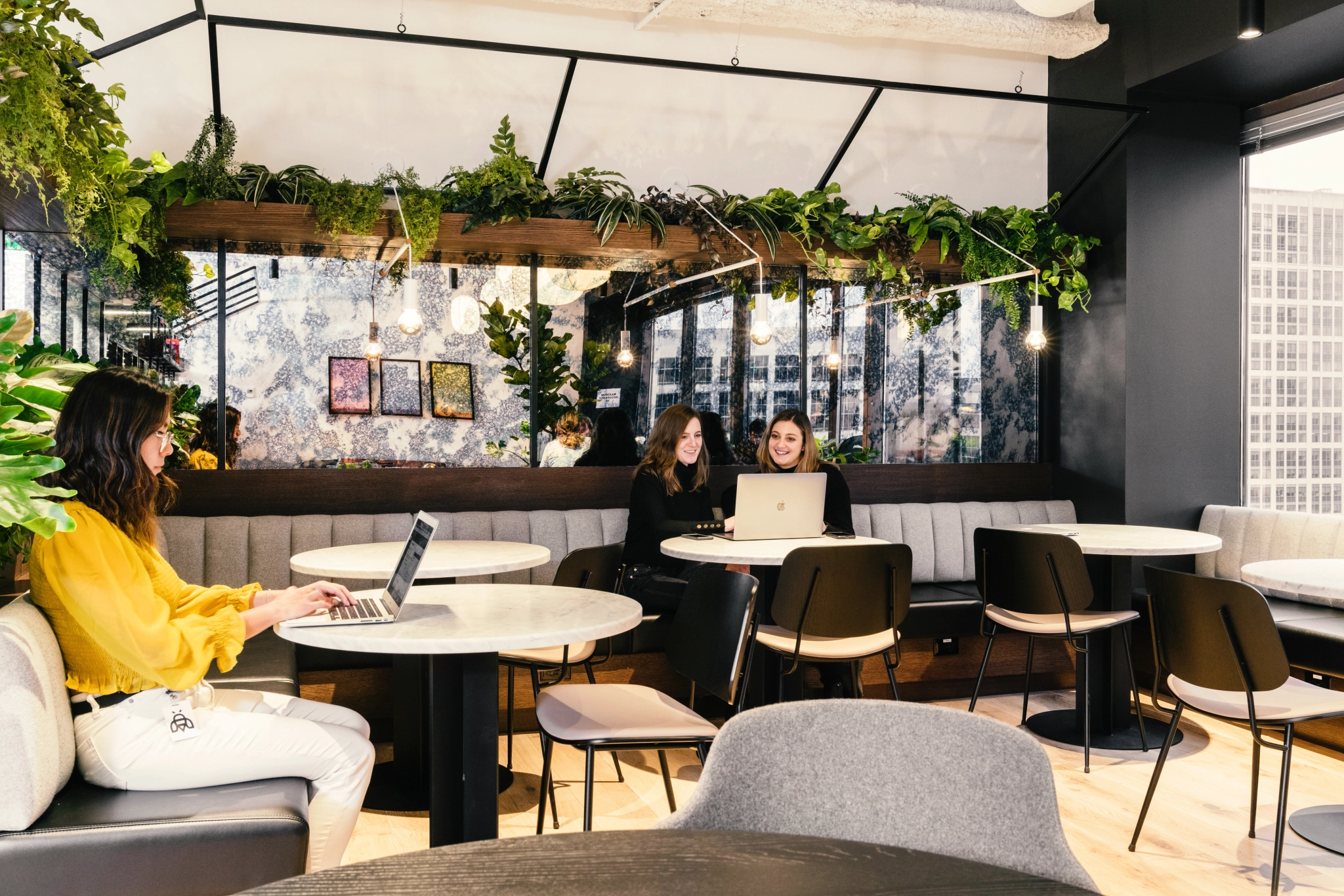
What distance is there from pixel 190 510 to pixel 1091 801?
4.09 m

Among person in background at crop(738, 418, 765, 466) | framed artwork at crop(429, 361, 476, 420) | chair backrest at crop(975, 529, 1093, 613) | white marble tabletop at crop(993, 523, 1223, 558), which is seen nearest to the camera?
white marble tabletop at crop(993, 523, 1223, 558)

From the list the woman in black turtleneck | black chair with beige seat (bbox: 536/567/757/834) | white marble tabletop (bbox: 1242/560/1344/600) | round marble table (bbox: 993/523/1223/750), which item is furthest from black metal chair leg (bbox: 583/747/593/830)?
round marble table (bbox: 993/523/1223/750)

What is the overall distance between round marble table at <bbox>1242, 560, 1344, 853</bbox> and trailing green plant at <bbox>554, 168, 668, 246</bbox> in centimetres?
325

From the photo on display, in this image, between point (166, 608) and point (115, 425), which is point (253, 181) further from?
point (166, 608)

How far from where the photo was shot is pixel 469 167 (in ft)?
17.5

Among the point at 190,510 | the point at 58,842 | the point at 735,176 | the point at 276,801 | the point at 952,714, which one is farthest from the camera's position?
the point at 735,176

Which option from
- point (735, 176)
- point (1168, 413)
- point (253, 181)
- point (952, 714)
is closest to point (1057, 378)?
point (1168, 413)

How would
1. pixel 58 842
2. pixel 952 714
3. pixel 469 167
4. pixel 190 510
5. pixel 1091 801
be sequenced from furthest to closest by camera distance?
pixel 469 167 → pixel 190 510 → pixel 1091 801 → pixel 58 842 → pixel 952 714

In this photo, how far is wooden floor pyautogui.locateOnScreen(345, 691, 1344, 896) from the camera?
2.95 metres

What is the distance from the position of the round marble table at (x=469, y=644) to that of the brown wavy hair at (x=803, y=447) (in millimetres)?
2237

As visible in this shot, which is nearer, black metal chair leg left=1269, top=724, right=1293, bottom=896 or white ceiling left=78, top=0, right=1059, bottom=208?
black metal chair leg left=1269, top=724, right=1293, bottom=896

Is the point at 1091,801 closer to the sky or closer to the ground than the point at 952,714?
closer to the ground

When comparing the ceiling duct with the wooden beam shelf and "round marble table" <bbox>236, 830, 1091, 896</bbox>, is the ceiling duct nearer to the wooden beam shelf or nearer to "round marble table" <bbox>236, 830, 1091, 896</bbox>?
the wooden beam shelf

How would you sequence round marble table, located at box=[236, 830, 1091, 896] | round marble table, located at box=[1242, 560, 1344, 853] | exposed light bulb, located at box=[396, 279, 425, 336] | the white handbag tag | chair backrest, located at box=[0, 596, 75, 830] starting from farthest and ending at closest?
exposed light bulb, located at box=[396, 279, 425, 336], round marble table, located at box=[1242, 560, 1344, 853], the white handbag tag, chair backrest, located at box=[0, 596, 75, 830], round marble table, located at box=[236, 830, 1091, 896]
